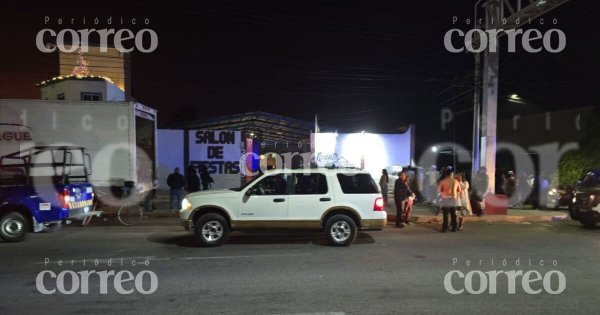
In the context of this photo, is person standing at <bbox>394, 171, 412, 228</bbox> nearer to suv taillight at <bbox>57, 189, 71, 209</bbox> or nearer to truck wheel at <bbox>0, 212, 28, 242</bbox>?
suv taillight at <bbox>57, 189, 71, 209</bbox>

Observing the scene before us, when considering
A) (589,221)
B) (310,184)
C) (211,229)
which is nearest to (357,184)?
(310,184)

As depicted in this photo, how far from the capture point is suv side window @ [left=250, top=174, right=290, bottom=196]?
9.81 meters

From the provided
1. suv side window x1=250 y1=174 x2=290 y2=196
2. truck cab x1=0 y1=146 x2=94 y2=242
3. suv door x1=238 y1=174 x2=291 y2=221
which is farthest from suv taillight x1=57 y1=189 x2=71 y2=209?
suv side window x1=250 y1=174 x2=290 y2=196

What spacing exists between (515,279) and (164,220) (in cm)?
1102

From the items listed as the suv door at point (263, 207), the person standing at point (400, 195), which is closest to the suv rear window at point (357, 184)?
the suv door at point (263, 207)

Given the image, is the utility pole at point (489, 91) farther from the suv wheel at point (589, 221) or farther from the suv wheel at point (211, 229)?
the suv wheel at point (211, 229)

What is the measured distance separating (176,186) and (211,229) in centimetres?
671

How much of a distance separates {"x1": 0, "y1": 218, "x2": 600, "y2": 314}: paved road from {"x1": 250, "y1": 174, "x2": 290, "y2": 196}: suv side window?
46.1 inches

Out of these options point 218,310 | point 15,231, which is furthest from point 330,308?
point 15,231

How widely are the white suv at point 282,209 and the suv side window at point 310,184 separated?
0.02 meters

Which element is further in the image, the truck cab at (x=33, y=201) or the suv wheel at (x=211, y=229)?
the truck cab at (x=33, y=201)

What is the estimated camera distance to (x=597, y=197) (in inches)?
491

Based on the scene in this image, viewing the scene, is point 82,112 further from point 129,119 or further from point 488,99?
point 488,99

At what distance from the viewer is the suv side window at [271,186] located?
32.2 ft
